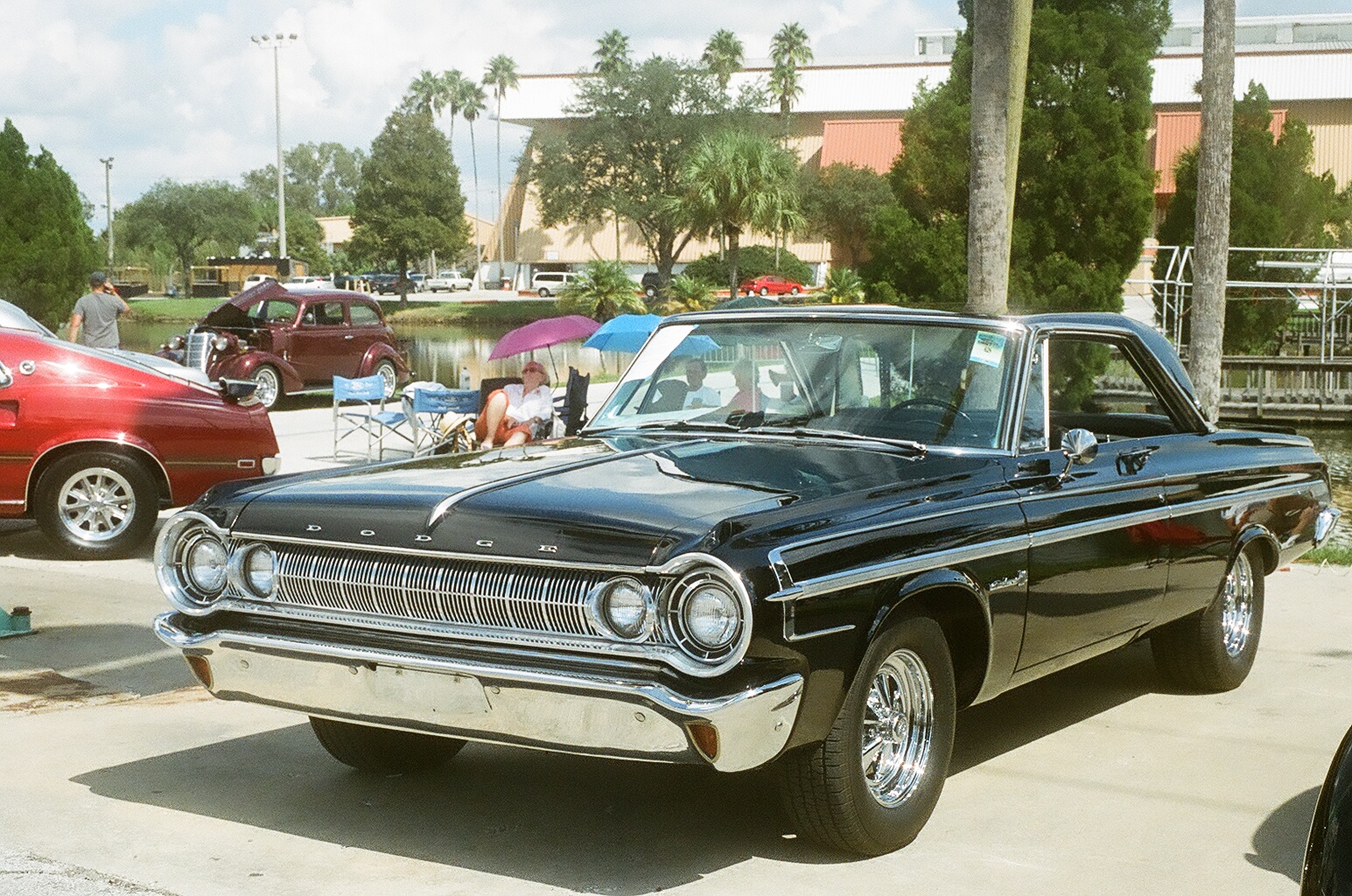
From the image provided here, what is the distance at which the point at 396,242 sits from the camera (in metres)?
85.9

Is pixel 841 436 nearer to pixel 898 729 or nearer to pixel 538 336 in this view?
pixel 898 729

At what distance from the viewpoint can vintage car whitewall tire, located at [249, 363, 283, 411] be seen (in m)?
23.8

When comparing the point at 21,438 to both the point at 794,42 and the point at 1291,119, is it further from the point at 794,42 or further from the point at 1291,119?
the point at 794,42

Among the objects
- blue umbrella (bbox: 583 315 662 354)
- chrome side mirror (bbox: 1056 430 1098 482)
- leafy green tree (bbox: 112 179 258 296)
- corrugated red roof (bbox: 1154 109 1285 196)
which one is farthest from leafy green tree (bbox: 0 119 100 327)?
leafy green tree (bbox: 112 179 258 296)

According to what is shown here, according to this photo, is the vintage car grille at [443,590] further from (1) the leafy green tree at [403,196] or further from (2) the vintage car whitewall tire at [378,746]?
(1) the leafy green tree at [403,196]

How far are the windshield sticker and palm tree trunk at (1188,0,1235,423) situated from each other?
10465 millimetres

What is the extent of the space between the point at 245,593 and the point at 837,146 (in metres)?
79.5

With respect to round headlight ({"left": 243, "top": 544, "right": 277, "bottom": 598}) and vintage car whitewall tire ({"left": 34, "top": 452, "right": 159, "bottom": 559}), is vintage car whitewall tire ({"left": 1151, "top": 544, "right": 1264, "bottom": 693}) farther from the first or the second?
vintage car whitewall tire ({"left": 34, "top": 452, "right": 159, "bottom": 559})

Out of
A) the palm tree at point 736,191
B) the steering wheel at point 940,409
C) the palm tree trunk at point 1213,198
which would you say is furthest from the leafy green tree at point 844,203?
the steering wheel at point 940,409

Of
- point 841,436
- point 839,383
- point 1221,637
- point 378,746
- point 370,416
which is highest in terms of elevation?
point 839,383

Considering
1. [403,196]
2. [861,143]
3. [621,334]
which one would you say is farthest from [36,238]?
[861,143]

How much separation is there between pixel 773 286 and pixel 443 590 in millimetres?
63644

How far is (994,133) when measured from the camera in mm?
11633

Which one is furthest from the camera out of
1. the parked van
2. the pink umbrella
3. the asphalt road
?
the parked van
